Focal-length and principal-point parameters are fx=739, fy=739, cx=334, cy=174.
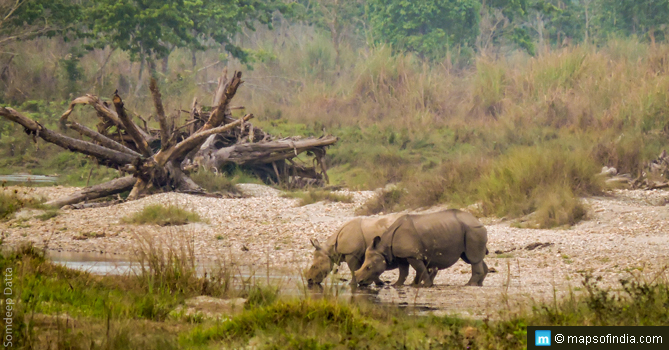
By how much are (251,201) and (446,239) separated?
7.88 m

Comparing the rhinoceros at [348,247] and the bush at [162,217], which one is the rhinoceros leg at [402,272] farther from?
the bush at [162,217]

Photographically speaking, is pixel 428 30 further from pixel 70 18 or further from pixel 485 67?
pixel 70 18

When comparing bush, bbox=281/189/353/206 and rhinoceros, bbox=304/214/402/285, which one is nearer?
rhinoceros, bbox=304/214/402/285

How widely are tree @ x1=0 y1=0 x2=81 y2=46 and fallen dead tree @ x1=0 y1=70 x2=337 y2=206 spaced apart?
38.9ft

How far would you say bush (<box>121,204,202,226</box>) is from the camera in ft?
42.4

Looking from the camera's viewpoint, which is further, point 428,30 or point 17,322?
point 428,30

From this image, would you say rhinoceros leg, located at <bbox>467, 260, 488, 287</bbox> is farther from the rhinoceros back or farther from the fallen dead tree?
the fallen dead tree

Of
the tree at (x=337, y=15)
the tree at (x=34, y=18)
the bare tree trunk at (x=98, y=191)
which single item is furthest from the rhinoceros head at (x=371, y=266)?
the tree at (x=337, y=15)

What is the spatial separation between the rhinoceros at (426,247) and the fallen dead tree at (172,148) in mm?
7018

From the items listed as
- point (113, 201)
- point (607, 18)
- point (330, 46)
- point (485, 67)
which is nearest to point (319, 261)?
point (113, 201)

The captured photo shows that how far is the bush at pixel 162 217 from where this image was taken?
509 inches

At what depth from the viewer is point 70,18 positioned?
94.5 ft

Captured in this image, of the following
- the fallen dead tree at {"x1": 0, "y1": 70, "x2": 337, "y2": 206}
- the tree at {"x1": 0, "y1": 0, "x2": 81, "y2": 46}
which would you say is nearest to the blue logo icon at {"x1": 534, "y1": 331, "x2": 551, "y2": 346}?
the fallen dead tree at {"x1": 0, "y1": 70, "x2": 337, "y2": 206}

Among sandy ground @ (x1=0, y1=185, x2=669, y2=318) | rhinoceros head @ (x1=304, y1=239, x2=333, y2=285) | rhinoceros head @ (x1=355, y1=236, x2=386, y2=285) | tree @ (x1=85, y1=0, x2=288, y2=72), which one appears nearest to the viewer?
sandy ground @ (x1=0, y1=185, x2=669, y2=318)
